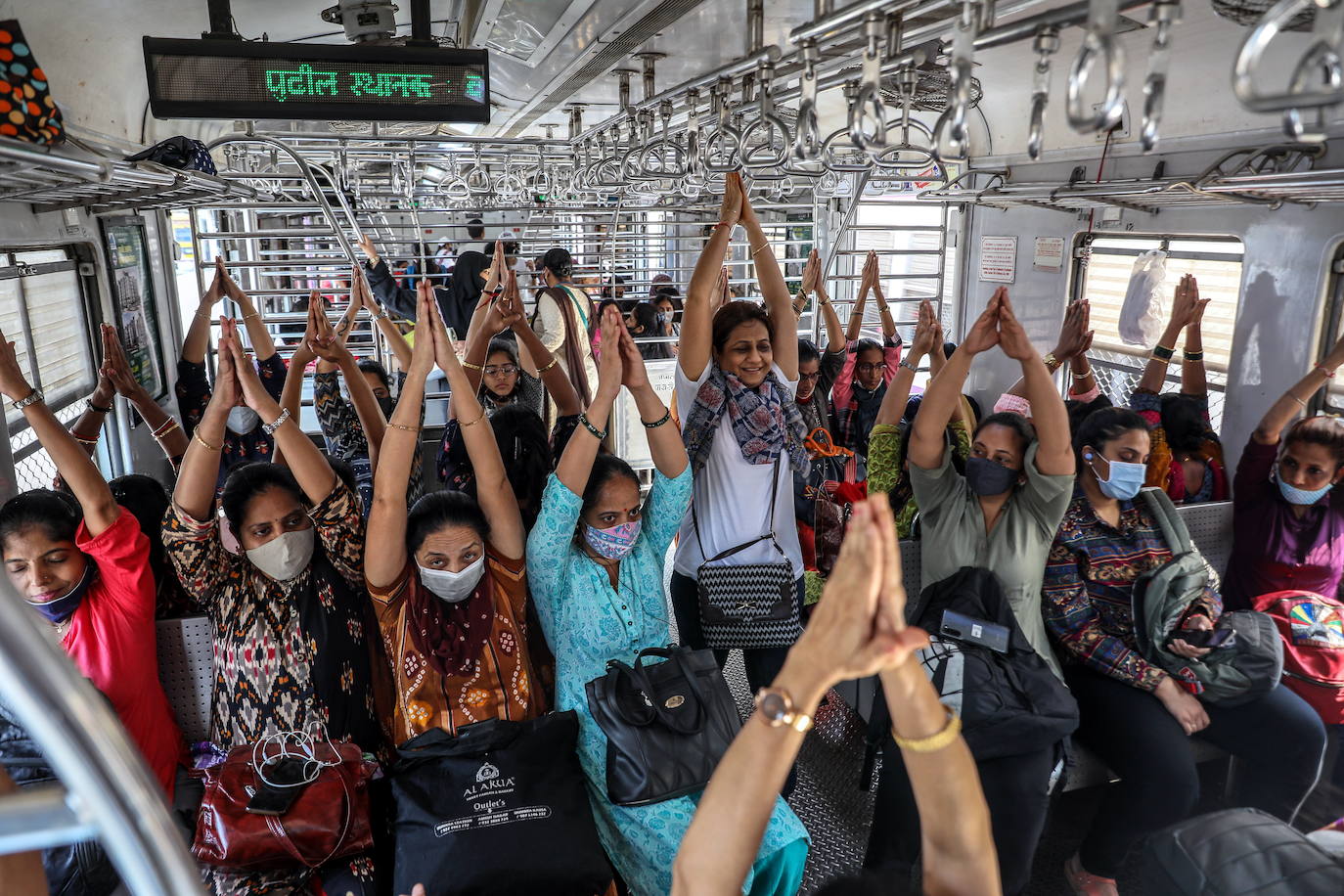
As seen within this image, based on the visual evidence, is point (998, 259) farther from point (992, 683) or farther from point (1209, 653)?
point (992, 683)

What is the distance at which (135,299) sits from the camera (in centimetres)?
543

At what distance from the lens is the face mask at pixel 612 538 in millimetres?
2650

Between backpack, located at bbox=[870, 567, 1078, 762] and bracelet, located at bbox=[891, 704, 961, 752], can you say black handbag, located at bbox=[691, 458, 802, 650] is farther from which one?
bracelet, located at bbox=[891, 704, 961, 752]

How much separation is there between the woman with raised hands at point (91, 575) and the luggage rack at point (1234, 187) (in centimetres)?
416

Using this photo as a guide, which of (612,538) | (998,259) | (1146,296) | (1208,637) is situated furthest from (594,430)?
(998,259)

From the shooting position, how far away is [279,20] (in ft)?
17.1

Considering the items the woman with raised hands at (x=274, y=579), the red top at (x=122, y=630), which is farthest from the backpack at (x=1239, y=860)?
the red top at (x=122, y=630)

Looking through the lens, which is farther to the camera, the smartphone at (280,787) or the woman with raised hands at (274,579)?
the woman with raised hands at (274,579)

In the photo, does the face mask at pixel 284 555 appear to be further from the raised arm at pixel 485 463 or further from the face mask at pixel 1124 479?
the face mask at pixel 1124 479

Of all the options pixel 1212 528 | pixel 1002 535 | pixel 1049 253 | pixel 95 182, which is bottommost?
pixel 1212 528

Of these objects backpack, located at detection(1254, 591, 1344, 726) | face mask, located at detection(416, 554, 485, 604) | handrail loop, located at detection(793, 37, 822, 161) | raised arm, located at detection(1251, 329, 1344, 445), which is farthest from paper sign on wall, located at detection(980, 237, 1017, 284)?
face mask, located at detection(416, 554, 485, 604)

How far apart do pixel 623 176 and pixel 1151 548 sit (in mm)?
2943

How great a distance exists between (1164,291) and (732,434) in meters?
3.57

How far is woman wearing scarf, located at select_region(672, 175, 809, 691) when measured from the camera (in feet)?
10.3
